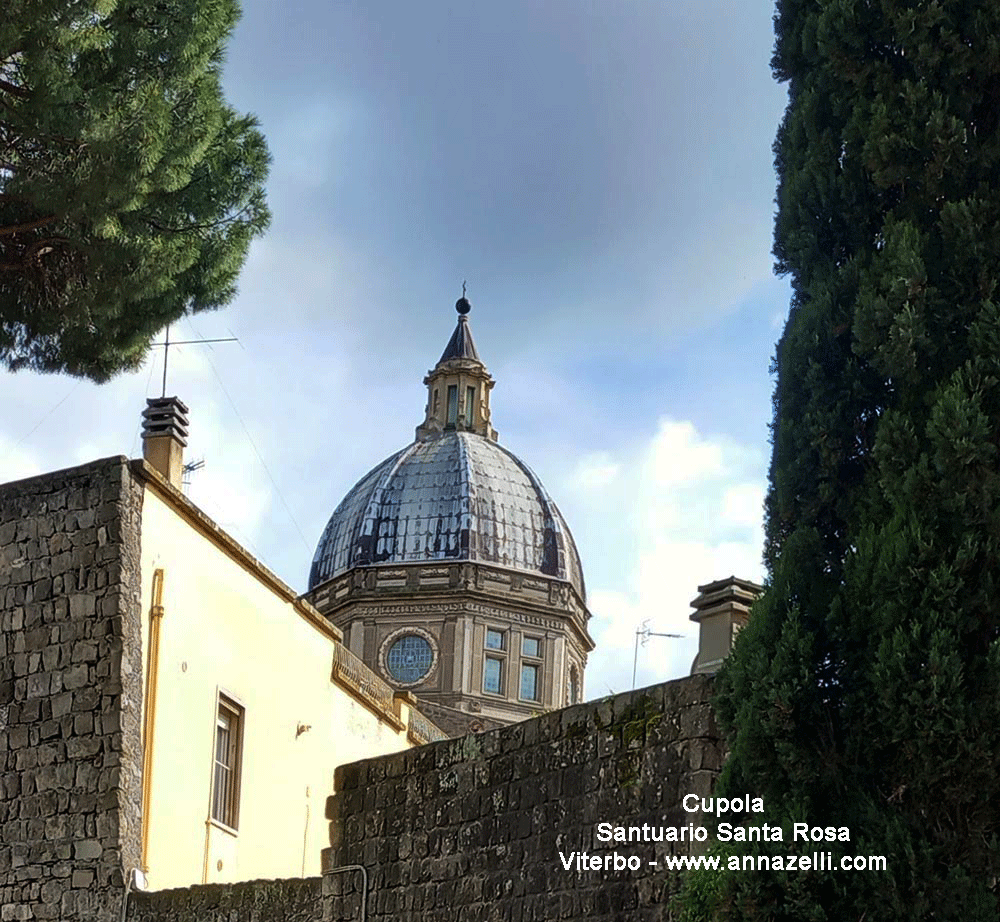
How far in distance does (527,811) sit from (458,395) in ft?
132

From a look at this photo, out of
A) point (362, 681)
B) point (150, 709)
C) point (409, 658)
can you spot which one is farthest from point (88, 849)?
point (409, 658)

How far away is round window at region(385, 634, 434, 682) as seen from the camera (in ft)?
149

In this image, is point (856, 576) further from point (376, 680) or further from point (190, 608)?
point (376, 680)

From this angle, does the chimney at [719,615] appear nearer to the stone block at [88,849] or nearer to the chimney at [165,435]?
the stone block at [88,849]

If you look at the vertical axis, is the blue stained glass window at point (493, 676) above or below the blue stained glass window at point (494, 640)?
below

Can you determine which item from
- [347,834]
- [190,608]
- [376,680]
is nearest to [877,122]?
[347,834]

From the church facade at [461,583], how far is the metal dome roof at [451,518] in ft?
0.11

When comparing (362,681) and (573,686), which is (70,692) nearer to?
(362,681)

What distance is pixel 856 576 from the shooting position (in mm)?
9297

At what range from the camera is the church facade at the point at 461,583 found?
45.8 m

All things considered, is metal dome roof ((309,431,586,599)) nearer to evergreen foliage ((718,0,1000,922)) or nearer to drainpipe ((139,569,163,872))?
drainpipe ((139,569,163,872))

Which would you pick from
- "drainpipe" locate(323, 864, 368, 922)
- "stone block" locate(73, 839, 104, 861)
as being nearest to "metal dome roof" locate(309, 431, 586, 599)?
"stone block" locate(73, 839, 104, 861)

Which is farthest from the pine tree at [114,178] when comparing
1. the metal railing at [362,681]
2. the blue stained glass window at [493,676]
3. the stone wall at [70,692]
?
the blue stained glass window at [493,676]

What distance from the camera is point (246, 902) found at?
12.6 metres
